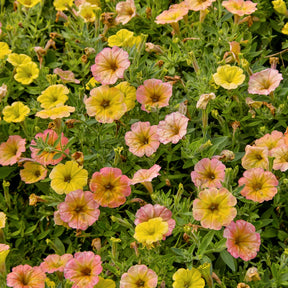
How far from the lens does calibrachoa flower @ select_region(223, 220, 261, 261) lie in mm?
2297

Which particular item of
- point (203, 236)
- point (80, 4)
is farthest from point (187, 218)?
point (80, 4)

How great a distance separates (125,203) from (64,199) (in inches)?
13.9

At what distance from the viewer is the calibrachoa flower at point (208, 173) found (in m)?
2.47

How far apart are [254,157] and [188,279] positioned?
78cm

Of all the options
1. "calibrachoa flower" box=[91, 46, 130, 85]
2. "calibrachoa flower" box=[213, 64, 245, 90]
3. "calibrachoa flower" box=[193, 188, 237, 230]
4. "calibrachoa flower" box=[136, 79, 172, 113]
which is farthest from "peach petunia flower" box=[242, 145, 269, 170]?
"calibrachoa flower" box=[91, 46, 130, 85]

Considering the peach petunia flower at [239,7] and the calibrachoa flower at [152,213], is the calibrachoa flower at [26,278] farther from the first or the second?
the peach petunia flower at [239,7]

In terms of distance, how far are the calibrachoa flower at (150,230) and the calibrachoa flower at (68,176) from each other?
491 millimetres

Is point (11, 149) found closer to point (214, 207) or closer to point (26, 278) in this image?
point (26, 278)

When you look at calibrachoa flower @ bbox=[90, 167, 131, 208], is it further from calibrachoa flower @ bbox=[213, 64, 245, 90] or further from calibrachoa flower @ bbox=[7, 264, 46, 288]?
calibrachoa flower @ bbox=[213, 64, 245, 90]

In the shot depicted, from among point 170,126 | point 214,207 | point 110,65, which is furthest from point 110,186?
point 110,65

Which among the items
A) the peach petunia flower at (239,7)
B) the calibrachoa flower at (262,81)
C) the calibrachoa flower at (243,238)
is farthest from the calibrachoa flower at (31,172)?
the peach petunia flower at (239,7)

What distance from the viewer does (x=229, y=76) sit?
2801mm

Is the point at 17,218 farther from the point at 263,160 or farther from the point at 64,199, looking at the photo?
the point at 263,160

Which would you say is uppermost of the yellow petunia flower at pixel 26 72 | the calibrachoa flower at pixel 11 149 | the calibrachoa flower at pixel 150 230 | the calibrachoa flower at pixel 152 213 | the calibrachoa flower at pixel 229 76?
the calibrachoa flower at pixel 229 76
